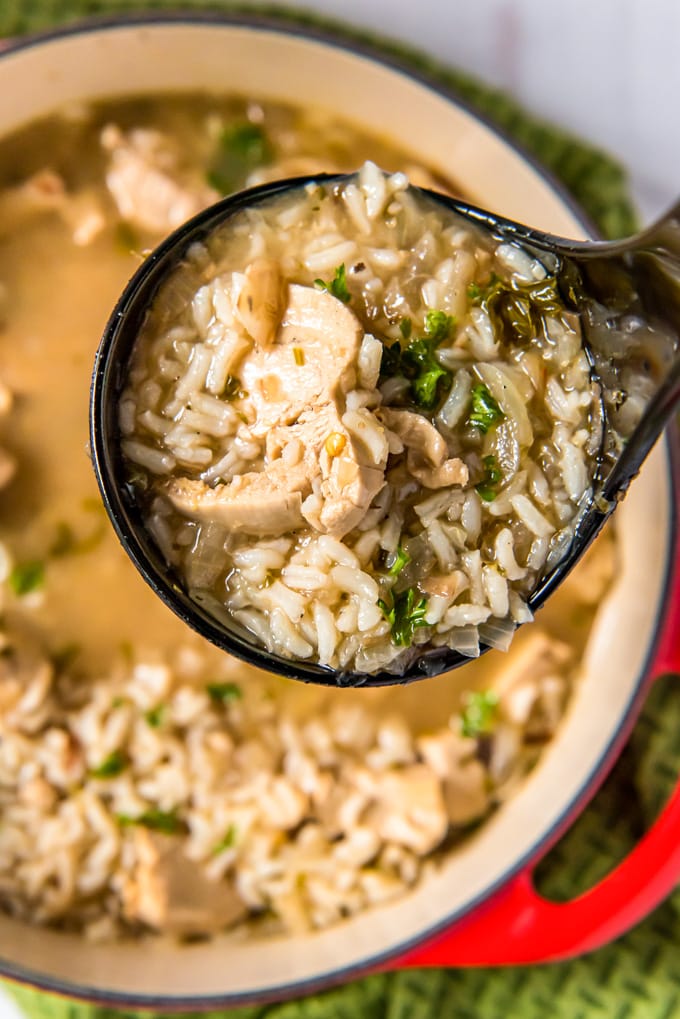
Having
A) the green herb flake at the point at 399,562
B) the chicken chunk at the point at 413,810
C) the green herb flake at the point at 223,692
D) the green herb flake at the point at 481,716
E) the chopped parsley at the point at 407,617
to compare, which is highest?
the green herb flake at the point at 399,562

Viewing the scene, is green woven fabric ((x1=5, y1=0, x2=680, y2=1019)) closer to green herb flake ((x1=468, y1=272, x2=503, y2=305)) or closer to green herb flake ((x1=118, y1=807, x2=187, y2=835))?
green herb flake ((x1=118, y1=807, x2=187, y2=835))

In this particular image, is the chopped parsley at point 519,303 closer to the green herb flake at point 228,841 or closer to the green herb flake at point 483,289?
the green herb flake at point 483,289

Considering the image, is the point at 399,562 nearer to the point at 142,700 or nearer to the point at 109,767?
the point at 142,700

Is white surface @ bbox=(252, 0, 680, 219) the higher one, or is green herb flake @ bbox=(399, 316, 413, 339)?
white surface @ bbox=(252, 0, 680, 219)

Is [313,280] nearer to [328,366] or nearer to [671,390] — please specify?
[328,366]

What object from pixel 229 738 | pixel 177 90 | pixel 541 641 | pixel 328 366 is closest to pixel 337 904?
pixel 229 738

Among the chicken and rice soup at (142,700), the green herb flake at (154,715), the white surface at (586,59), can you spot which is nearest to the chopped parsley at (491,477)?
the chicken and rice soup at (142,700)

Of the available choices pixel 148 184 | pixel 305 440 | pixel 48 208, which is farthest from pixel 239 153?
pixel 305 440

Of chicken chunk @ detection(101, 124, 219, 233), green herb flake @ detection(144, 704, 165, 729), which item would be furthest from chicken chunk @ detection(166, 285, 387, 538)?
green herb flake @ detection(144, 704, 165, 729)
